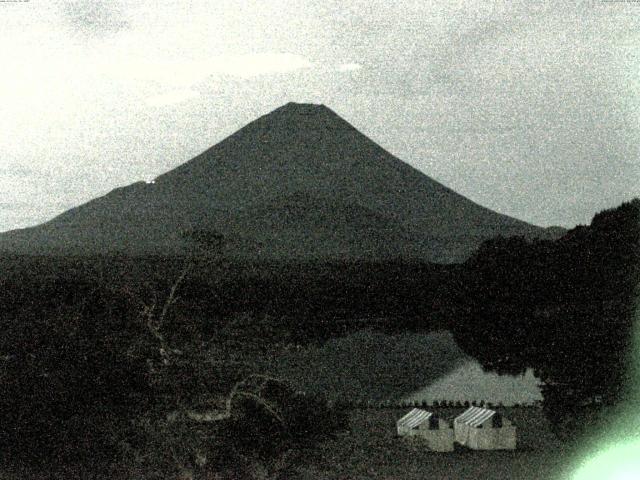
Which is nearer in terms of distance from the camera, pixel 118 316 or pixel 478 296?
pixel 118 316

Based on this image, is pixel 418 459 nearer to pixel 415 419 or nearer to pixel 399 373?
pixel 415 419

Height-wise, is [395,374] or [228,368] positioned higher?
[228,368]

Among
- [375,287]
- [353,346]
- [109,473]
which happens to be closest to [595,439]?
[109,473]

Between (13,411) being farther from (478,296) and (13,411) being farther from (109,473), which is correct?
(478,296)

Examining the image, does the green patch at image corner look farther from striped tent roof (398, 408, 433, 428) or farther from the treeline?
striped tent roof (398, 408, 433, 428)

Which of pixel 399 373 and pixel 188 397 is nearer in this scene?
pixel 188 397

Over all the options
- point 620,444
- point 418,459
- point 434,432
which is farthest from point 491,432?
point 620,444
